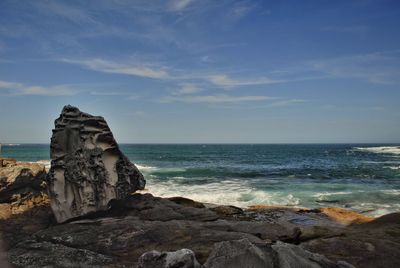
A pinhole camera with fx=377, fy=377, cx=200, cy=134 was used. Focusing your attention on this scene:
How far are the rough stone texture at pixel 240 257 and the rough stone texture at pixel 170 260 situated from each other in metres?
0.26

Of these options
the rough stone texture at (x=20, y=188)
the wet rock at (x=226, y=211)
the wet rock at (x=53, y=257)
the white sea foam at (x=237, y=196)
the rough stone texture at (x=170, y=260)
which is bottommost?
the white sea foam at (x=237, y=196)

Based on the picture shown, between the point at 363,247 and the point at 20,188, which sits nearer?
the point at 363,247

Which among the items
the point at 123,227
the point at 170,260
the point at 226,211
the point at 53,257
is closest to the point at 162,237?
the point at 123,227

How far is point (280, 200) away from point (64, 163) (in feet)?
43.2

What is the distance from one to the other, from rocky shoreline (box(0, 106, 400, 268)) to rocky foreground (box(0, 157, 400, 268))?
20 mm

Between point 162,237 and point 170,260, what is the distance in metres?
2.47

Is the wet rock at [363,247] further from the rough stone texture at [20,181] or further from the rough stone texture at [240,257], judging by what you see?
the rough stone texture at [20,181]

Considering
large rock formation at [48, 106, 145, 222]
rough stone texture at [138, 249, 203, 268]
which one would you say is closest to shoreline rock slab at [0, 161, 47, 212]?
large rock formation at [48, 106, 145, 222]

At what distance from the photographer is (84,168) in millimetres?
10305

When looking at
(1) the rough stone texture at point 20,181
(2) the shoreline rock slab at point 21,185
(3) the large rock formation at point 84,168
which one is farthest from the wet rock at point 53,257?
(1) the rough stone texture at point 20,181

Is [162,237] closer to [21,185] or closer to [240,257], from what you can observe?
[240,257]

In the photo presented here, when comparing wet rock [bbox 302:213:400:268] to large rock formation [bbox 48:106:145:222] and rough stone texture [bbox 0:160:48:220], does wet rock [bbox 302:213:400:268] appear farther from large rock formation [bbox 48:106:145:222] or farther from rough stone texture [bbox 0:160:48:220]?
rough stone texture [bbox 0:160:48:220]

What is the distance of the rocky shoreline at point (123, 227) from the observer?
5.94 meters

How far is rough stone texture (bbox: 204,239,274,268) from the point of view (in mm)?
5488
